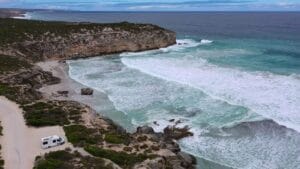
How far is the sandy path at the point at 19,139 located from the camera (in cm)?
3028

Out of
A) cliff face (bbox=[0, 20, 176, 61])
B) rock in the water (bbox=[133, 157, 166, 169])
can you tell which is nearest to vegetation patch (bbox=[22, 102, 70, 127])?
rock in the water (bbox=[133, 157, 166, 169])

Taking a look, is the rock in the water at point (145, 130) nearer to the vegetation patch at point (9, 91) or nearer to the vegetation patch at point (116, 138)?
the vegetation patch at point (116, 138)

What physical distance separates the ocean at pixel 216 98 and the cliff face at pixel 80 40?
158 inches

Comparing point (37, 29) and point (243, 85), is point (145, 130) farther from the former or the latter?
point (37, 29)

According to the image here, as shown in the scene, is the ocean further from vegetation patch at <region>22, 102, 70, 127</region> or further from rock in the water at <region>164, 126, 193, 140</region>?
vegetation patch at <region>22, 102, 70, 127</region>

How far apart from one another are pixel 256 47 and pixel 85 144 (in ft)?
213

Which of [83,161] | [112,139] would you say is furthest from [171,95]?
[83,161]

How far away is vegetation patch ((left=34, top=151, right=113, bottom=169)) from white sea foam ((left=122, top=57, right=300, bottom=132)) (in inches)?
729

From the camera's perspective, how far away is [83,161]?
2983cm

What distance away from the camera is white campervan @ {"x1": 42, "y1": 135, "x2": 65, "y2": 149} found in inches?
1291

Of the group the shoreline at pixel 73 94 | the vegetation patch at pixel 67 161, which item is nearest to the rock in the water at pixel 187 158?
the vegetation patch at pixel 67 161

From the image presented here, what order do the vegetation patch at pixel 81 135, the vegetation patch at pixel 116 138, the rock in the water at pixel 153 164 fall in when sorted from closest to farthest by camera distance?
1. the rock in the water at pixel 153 164
2. the vegetation patch at pixel 81 135
3. the vegetation patch at pixel 116 138

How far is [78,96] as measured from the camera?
54.1 m

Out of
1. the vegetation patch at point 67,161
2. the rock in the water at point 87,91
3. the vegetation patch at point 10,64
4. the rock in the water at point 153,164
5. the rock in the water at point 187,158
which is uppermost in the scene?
the vegetation patch at point 10,64
